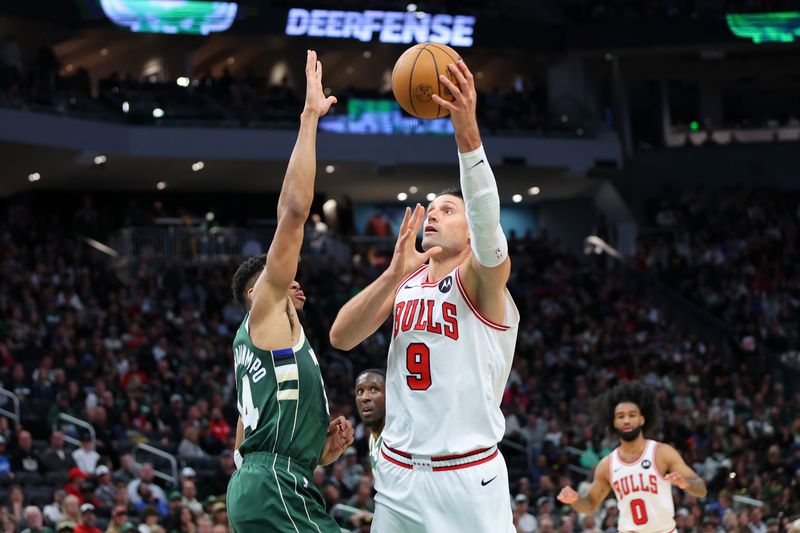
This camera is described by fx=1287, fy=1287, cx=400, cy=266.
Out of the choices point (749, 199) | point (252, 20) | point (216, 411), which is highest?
point (252, 20)

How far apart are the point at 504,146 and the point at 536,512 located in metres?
15.0

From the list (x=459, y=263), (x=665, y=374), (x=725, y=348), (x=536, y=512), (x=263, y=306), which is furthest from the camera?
(x=725, y=348)

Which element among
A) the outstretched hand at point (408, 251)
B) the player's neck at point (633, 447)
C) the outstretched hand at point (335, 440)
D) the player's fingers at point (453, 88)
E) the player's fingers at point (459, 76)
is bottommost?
the player's neck at point (633, 447)

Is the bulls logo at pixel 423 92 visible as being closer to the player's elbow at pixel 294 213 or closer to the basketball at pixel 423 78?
the basketball at pixel 423 78

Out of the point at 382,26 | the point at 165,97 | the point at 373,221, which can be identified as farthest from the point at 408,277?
the point at 373,221

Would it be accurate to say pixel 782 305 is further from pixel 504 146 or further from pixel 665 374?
pixel 504 146

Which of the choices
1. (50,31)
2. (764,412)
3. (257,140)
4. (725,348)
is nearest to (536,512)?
(764,412)

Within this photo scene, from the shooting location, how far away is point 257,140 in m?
29.8

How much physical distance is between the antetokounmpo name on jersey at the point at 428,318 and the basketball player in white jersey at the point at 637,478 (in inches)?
153

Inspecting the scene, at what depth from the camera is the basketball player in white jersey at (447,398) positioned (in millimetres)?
6379

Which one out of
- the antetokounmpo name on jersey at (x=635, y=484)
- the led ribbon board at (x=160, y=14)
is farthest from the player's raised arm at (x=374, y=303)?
the led ribbon board at (x=160, y=14)

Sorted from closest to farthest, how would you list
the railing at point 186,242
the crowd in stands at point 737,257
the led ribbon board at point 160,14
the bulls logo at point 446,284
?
1. the bulls logo at point 446,284
2. the railing at point 186,242
3. the crowd in stands at point 737,257
4. the led ribbon board at point 160,14

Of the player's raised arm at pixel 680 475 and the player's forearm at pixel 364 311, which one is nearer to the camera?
the player's forearm at pixel 364 311

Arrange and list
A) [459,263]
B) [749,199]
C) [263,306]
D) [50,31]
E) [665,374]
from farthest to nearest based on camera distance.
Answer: [749,199] → [50,31] → [665,374] → [459,263] → [263,306]
